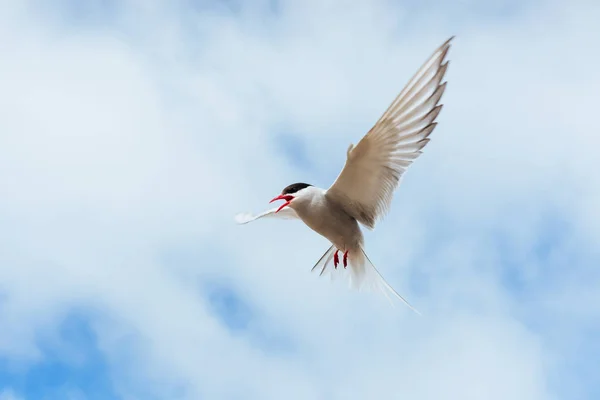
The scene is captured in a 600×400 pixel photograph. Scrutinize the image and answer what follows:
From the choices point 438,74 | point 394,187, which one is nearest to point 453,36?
point 438,74

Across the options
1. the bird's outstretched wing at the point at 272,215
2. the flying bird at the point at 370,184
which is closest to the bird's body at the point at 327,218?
the flying bird at the point at 370,184

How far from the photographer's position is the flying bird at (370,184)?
3465 millimetres

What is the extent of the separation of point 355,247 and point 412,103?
52.0 inches

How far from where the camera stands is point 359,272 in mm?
4793

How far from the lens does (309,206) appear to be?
4.12 metres

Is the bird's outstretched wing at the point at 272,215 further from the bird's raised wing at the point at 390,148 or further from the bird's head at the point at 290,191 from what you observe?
the bird's raised wing at the point at 390,148

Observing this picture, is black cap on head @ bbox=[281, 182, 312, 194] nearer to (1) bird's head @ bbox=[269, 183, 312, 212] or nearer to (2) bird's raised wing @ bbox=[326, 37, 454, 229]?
(1) bird's head @ bbox=[269, 183, 312, 212]

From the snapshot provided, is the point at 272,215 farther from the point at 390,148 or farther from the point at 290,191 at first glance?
the point at 390,148

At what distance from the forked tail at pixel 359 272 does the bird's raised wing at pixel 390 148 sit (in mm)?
380

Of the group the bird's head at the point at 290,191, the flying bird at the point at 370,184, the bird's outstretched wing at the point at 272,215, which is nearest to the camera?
the flying bird at the point at 370,184

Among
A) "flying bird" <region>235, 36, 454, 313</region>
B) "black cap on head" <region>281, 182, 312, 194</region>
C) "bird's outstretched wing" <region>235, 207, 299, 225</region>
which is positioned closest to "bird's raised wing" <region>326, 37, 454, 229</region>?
"flying bird" <region>235, 36, 454, 313</region>

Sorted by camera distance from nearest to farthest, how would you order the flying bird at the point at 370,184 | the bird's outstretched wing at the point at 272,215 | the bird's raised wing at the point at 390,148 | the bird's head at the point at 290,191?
the bird's raised wing at the point at 390,148
the flying bird at the point at 370,184
the bird's head at the point at 290,191
the bird's outstretched wing at the point at 272,215

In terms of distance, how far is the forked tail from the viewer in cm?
464

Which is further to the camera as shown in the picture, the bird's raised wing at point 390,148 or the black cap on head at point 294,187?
the black cap on head at point 294,187
